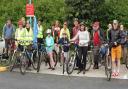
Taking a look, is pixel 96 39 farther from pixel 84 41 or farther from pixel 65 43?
pixel 65 43

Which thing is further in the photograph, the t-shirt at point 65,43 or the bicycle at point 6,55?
the bicycle at point 6,55

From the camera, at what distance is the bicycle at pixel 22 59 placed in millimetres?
17906

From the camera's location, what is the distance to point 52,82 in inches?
633

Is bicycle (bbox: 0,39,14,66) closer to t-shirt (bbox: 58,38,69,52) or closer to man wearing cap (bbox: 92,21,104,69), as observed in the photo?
t-shirt (bbox: 58,38,69,52)

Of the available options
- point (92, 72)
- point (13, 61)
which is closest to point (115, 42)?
point (92, 72)

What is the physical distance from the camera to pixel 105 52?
17219 millimetres

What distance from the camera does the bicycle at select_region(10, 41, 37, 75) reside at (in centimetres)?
1791

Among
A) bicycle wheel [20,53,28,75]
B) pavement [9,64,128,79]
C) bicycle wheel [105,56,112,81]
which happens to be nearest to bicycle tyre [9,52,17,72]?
bicycle wheel [20,53,28,75]

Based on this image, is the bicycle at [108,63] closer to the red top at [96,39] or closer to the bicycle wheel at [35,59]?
the red top at [96,39]

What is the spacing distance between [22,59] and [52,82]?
2252 mm

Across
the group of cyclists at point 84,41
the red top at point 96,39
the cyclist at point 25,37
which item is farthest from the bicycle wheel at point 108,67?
the cyclist at point 25,37

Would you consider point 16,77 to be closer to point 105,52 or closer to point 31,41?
point 31,41

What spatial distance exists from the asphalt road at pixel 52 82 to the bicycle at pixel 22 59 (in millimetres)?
370

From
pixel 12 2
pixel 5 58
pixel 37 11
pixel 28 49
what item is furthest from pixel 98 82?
pixel 12 2
